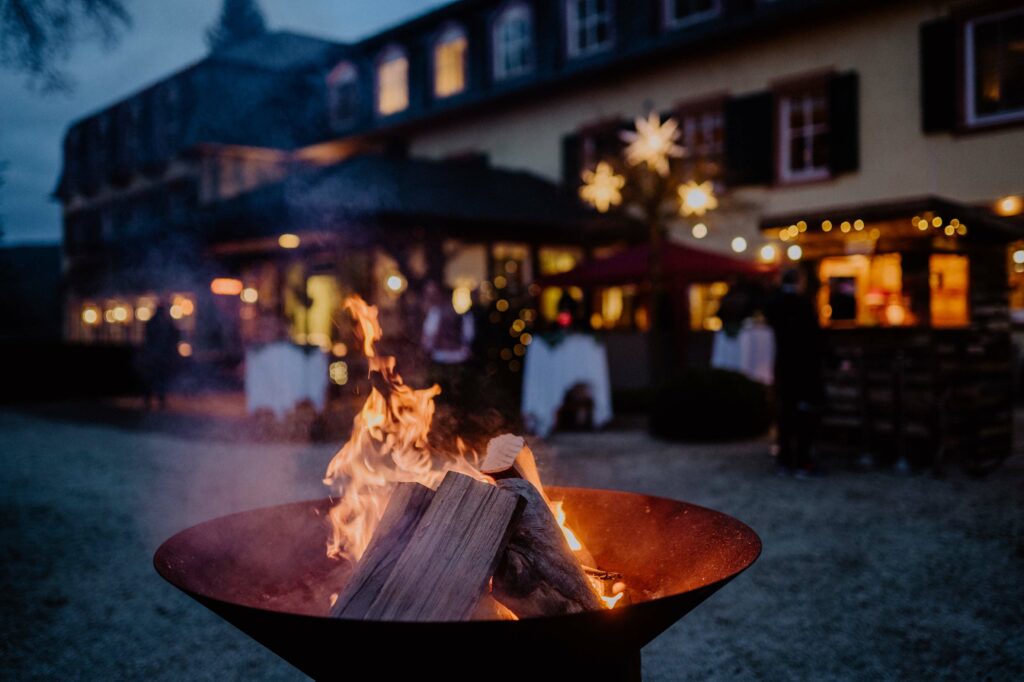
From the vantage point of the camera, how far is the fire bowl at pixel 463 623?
1.65 meters

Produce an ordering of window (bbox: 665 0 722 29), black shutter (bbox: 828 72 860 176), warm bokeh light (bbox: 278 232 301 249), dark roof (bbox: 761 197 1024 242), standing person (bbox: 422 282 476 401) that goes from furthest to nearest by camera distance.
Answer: window (bbox: 665 0 722 29)
warm bokeh light (bbox: 278 232 301 249)
black shutter (bbox: 828 72 860 176)
standing person (bbox: 422 282 476 401)
dark roof (bbox: 761 197 1024 242)

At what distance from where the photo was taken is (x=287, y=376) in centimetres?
1037

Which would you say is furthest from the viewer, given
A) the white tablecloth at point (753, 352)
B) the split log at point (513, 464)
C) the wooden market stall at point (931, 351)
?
the white tablecloth at point (753, 352)

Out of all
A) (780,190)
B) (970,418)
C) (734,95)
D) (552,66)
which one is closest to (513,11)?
(552,66)

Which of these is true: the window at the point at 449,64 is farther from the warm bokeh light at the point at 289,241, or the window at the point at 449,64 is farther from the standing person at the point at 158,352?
the standing person at the point at 158,352

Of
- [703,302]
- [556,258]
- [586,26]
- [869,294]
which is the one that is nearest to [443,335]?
[869,294]

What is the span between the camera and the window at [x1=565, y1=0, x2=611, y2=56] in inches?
669

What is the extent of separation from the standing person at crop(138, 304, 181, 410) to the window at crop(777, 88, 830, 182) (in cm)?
1140

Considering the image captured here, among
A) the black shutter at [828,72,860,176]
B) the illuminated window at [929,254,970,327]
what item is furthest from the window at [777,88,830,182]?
the illuminated window at [929,254,970,327]

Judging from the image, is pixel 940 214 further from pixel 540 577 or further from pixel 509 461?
pixel 540 577

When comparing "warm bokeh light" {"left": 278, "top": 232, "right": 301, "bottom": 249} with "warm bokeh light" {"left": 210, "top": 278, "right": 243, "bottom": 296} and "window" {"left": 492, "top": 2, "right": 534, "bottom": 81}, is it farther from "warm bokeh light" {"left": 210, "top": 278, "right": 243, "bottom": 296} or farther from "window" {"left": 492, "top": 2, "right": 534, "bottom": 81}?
"window" {"left": 492, "top": 2, "right": 534, "bottom": 81}

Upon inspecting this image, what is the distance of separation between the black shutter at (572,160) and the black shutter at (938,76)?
7.09 metres

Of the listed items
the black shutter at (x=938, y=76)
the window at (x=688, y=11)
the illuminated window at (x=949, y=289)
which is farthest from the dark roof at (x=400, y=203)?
the illuminated window at (x=949, y=289)

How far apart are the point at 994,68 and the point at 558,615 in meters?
13.6
